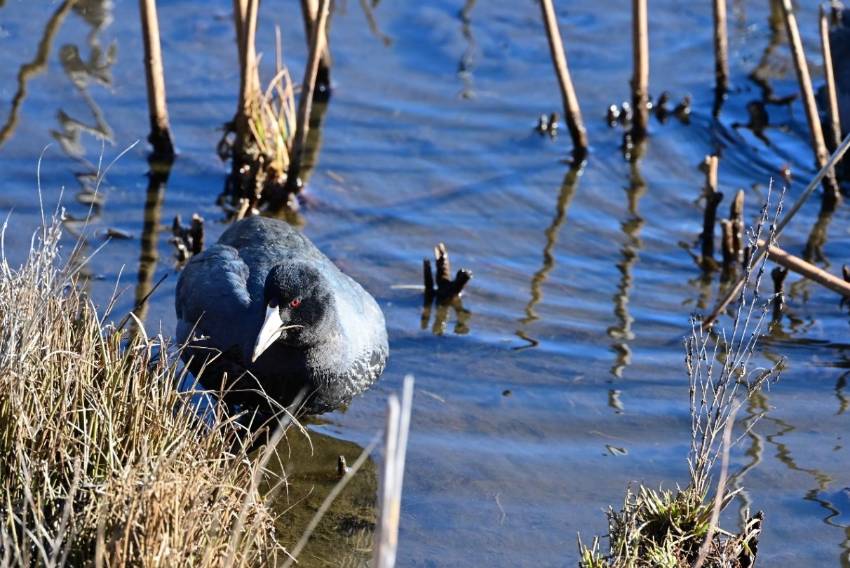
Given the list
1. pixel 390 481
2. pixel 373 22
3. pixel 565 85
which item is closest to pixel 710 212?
pixel 565 85

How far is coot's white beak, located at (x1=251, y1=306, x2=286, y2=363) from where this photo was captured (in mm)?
4805

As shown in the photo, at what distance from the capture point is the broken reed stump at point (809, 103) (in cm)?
718

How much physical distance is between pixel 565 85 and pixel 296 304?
330cm

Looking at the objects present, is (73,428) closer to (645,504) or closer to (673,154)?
(645,504)

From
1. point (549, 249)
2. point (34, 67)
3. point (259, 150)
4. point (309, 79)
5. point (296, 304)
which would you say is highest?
point (309, 79)

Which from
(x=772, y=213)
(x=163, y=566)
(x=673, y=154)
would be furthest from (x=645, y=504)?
(x=673, y=154)

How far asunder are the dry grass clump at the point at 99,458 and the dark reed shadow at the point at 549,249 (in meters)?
2.29

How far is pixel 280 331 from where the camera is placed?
493cm

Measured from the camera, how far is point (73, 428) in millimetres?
3949

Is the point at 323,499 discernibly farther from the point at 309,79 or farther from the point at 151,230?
the point at 309,79

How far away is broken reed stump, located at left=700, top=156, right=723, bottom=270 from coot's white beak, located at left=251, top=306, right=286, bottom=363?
2945 millimetres

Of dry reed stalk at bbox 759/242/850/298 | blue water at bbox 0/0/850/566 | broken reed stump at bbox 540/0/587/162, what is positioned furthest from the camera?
broken reed stump at bbox 540/0/587/162

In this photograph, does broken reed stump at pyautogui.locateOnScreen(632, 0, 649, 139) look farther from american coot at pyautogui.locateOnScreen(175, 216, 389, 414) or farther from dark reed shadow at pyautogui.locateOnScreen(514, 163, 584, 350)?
american coot at pyautogui.locateOnScreen(175, 216, 389, 414)

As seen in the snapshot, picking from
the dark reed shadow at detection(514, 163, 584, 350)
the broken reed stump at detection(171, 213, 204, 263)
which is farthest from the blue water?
the broken reed stump at detection(171, 213, 204, 263)
